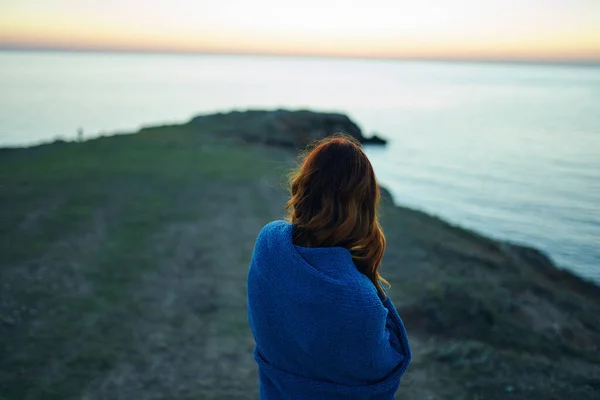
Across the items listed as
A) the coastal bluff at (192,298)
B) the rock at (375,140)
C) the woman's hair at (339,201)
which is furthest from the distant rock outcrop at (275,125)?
the woman's hair at (339,201)

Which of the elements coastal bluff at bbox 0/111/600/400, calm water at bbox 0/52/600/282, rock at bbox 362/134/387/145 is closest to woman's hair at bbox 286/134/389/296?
coastal bluff at bbox 0/111/600/400

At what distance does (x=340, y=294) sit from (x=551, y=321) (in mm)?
6640

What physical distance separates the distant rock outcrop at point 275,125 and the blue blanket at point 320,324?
2014cm

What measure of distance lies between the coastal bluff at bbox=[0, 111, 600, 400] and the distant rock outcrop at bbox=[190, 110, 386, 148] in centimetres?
1164

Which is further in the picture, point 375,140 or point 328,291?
point 375,140

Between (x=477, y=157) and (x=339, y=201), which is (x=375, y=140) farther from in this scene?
(x=339, y=201)

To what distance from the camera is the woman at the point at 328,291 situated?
1.85m

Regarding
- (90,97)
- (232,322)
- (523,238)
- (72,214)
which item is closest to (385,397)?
(232,322)

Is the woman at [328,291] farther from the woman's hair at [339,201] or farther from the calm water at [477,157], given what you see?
the calm water at [477,157]

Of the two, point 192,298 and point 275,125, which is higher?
point 275,125

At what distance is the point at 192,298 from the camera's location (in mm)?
7195

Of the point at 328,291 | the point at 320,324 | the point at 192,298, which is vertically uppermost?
the point at 328,291

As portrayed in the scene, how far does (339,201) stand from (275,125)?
27009mm

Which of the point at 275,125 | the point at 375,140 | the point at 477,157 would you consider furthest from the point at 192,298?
the point at 375,140
